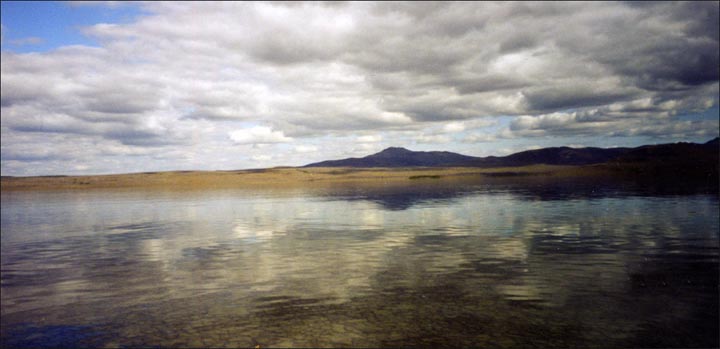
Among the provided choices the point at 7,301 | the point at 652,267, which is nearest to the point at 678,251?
the point at 652,267

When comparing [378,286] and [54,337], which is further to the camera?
[378,286]

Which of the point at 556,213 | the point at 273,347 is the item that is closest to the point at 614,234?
the point at 556,213

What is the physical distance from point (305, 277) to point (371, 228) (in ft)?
49.7

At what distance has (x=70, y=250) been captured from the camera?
29.0 meters

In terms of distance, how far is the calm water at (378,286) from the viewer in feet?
42.8

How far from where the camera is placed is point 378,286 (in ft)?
58.7

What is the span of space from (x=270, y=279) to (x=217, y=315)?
4704 millimetres

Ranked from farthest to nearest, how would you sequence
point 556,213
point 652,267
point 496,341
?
point 556,213 < point 652,267 < point 496,341

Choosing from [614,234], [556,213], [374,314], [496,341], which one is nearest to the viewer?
[496,341]

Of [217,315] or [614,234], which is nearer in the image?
[217,315]

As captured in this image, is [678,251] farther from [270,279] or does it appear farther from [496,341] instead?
[270,279]

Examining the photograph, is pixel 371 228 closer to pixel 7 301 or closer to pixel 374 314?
pixel 374 314

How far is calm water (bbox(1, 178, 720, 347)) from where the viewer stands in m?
13.0

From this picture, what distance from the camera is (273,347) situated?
1227cm
